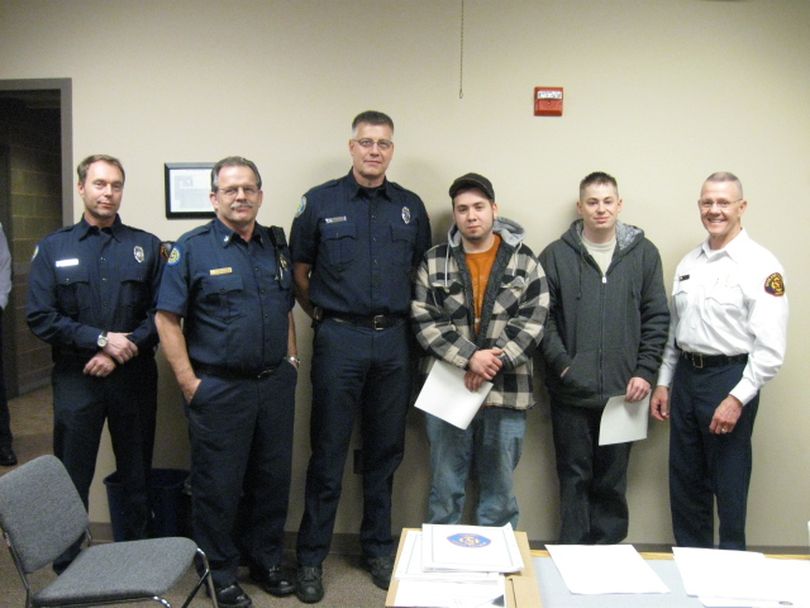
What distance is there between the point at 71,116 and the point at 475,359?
2115 mm

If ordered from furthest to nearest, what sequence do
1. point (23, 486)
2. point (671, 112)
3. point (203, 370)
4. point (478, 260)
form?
1. point (671, 112)
2. point (478, 260)
3. point (203, 370)
4. point (23, 486)

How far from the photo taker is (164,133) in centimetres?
304

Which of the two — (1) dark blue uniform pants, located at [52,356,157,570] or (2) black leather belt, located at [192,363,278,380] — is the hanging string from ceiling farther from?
(1) dark blue uniform pants, located at [52,356,157,570]

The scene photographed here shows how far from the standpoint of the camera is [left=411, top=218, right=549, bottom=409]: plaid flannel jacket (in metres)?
2.58

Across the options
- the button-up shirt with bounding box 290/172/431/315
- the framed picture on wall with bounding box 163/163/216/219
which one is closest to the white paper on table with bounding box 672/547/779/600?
the button-up shirt with bounding box 290/172/431/315

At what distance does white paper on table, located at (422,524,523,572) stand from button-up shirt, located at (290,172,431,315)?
3.81ft

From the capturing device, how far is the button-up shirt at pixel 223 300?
7.89ft

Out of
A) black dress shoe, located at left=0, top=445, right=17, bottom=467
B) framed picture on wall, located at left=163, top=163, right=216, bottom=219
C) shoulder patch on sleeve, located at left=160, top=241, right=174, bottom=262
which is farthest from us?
black dress shoe, located at left=0, top=445, right=17, bottom=467

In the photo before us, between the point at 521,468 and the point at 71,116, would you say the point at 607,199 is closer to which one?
the point at 521,468

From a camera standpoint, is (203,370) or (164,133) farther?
(164,133)

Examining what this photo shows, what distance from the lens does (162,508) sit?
113 inches

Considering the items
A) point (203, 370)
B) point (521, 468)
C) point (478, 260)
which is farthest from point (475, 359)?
point (203, 370)

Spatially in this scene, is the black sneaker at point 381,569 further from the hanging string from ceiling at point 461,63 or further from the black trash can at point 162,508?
the hanging string from ceiling at point 461,63

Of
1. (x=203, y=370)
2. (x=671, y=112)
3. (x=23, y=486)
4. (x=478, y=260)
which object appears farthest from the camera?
(x=671, y=112)
